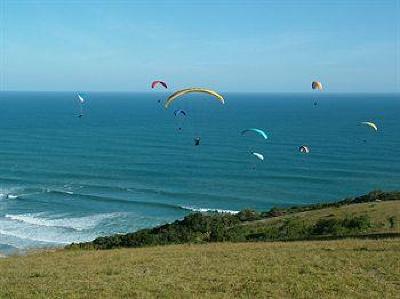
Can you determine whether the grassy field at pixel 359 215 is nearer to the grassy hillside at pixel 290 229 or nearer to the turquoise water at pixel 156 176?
the grassy hillside at pixel 290 229

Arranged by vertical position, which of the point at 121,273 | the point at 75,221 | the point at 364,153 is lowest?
the point at 75,221

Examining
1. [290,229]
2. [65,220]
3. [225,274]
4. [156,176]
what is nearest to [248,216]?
[290,229]

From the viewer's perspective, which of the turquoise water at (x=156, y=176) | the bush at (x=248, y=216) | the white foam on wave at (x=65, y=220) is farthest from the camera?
the turquoise water at (x=156, y=176)

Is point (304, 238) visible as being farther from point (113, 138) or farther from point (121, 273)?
point (113, 138)

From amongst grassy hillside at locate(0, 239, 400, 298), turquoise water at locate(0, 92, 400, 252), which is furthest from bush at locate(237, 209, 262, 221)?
grassy hillside at locate(0, 239, 400, 298)

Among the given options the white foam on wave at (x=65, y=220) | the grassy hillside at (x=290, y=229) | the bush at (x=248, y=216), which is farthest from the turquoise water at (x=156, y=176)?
the grassy hillside at (x=290, y=229)

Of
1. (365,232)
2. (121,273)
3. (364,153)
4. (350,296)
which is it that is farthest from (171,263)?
(364,153)
